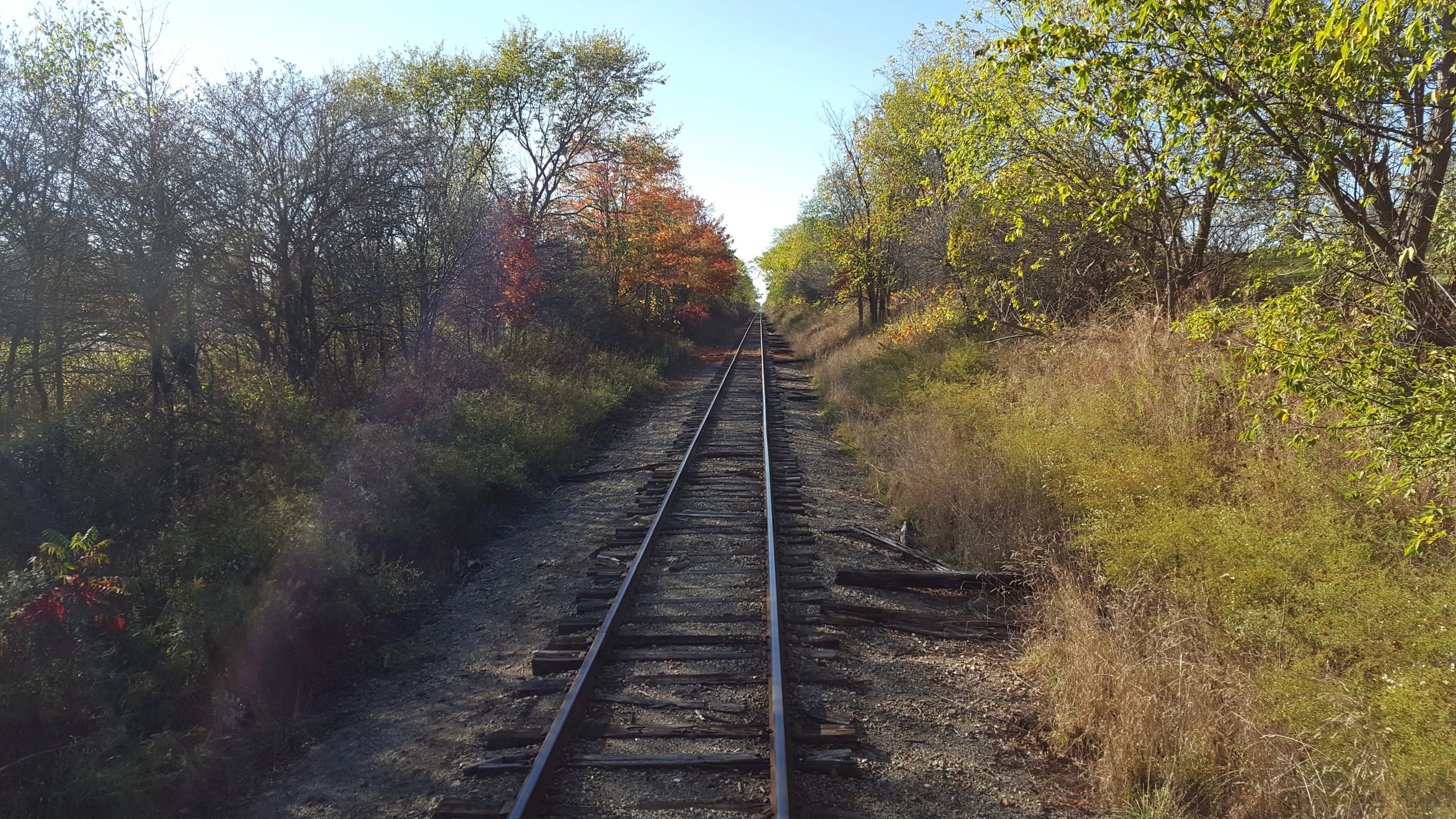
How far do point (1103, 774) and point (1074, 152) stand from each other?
903 cm

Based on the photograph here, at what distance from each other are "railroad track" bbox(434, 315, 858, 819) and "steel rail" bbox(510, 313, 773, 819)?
1 cm

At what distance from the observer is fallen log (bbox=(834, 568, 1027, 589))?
7.14 meters

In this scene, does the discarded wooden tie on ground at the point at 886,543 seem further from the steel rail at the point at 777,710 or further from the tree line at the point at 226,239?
the tree line at the point at 226,239

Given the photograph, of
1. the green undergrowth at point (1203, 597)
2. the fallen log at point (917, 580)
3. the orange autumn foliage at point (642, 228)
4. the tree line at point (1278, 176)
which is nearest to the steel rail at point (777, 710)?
the fallen log at point (917, 580)

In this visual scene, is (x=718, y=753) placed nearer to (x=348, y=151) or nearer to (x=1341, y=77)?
(x=1341, y=77)

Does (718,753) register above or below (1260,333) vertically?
below

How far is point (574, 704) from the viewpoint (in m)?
4.77

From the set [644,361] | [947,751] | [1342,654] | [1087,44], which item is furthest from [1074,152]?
[644,361]

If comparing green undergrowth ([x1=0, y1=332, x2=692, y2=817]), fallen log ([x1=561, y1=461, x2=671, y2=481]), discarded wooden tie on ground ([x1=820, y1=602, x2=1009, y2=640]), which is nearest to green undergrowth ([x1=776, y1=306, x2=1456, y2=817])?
discarded wooden tie on ground ([x1=820, y1=602, x2=1009, y2=640])

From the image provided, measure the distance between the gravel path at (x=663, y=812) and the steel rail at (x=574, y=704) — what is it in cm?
23

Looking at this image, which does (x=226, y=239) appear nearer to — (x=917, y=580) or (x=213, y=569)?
(x=213, y=569)

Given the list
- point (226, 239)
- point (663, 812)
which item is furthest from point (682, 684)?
point (226, 239)

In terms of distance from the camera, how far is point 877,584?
7.19 meters

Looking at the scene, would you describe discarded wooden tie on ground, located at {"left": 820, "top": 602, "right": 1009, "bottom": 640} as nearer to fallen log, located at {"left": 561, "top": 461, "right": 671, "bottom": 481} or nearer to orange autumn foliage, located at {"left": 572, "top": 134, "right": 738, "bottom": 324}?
fallen log, located at {"left": 561, "top": 461, "right": 671, "bottom": 481}
